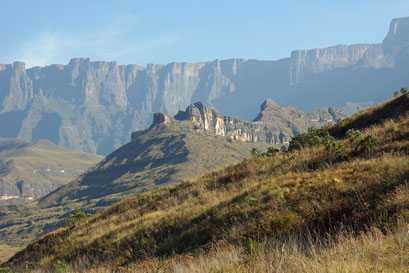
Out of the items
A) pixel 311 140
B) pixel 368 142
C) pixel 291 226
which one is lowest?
pixel 291 226

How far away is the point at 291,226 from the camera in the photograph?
7.39 metres

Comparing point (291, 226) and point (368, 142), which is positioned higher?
point (368, 142)

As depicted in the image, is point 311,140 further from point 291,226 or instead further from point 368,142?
point 291,226

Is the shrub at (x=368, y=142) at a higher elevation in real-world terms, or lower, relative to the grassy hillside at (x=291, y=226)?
higher

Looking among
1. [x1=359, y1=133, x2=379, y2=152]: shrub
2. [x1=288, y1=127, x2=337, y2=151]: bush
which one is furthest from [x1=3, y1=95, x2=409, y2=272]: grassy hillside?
[x1=288, y1=127, x2=337, y2=151]: bush

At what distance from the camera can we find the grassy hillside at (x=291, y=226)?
5156 millimetres

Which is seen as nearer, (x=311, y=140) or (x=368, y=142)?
(x=368, y=142)

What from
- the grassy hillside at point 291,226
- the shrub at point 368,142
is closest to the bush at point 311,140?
the grassy hillside at point 291,226

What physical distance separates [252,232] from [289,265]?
10.1ft

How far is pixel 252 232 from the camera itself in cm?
791

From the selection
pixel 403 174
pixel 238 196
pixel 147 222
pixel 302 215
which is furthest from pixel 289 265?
pixel 147 222

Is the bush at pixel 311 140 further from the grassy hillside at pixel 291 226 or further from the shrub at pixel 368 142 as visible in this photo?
the shrub at pixel 368 142

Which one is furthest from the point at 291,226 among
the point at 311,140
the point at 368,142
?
the point at 311,140

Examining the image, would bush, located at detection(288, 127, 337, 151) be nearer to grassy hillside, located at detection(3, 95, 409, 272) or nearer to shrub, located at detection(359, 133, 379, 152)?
grassy hillside, located at detection(3, 95, 409, 272)
